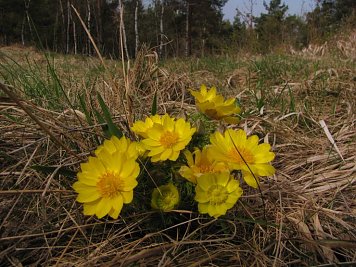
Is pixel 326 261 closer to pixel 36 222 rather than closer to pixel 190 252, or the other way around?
pixel 190 252

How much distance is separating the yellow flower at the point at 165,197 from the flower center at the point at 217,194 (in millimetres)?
88

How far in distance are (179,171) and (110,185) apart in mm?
156

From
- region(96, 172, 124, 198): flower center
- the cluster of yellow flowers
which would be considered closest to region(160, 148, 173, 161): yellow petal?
the cluster of yellow flowers

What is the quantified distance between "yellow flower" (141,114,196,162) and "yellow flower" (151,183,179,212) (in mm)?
69

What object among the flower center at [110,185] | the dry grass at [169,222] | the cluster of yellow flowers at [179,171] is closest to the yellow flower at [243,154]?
the cluster of yellow flowers at [179,171]

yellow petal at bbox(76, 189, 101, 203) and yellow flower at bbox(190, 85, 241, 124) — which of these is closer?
yellow petal at bbox(76, 189, 101, 203)

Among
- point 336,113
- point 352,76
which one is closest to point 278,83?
point 352,76

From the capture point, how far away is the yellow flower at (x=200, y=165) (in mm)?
856

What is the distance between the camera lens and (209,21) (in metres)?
23.1

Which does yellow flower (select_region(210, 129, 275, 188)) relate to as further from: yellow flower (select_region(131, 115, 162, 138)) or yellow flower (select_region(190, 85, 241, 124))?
yellow flower (select_region(131, 115, 162, 138))

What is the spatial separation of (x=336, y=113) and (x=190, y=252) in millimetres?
1552

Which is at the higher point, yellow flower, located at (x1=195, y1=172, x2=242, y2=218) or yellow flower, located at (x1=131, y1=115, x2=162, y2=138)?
yellow flower, located at (x1=131, y1=115, x2=162, y2=138)

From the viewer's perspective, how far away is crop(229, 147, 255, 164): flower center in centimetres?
87

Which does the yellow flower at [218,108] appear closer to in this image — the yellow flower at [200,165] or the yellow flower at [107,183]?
the yellow flower at [200,165]
